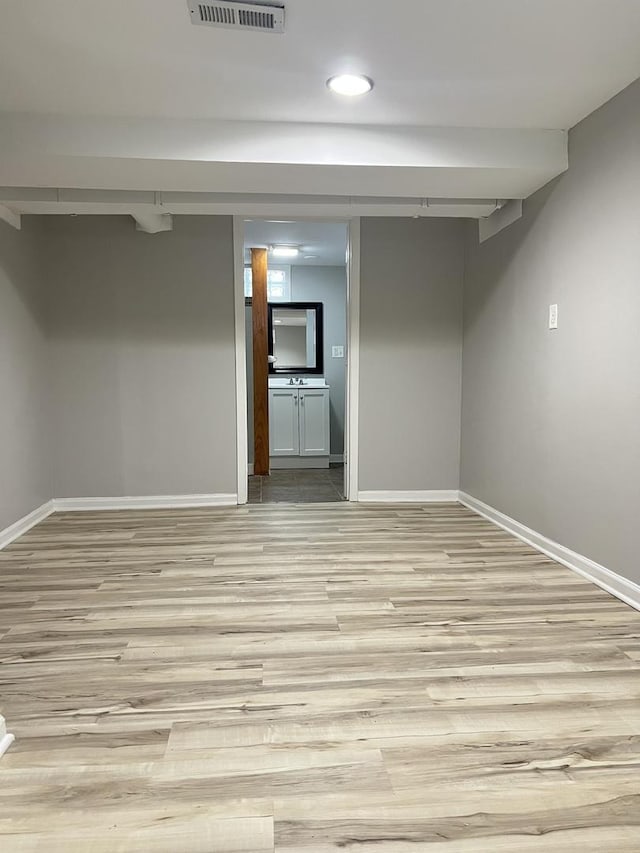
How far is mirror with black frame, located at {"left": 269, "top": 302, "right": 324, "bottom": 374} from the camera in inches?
250

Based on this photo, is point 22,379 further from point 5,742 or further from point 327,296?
point 327,296

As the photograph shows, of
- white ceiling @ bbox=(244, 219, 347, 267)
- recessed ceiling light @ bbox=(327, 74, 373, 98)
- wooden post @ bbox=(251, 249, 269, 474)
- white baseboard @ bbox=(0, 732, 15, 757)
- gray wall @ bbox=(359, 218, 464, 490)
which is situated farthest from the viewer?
wooden post @ bbox=(251, 249, 269, 474)

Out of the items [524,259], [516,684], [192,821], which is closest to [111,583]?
[192,821]

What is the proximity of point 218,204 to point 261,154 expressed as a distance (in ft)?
2.37

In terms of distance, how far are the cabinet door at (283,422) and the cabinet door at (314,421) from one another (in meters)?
0.07

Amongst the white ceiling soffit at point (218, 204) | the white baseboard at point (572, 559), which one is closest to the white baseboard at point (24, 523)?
the white ceiling soffit at point (218, 204)

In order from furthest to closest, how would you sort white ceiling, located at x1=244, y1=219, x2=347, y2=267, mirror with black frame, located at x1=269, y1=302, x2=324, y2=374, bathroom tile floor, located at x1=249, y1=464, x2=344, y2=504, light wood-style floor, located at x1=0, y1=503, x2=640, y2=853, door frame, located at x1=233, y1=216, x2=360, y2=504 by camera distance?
mirror with black frame, located at x1=269, y1=302, x2=324, y2=374
white ceiling, located at x1=244, y1=219, x2=347, y2=267
bathroom tile floor, located at x1=249, y1=464, x2=344, y2=504
door frame, located at x1=233, y1=216, x2=360, y2=504
light wood-style floor, located at x1=0, y1=503, x2=640, y2=853

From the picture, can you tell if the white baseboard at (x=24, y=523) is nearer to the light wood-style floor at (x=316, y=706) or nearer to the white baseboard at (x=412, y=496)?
the light wood-style floor at (x=316, y=706)

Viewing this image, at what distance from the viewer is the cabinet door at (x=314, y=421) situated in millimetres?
6016

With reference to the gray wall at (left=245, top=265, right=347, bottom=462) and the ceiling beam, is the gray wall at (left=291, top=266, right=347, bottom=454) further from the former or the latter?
the ceiling beam

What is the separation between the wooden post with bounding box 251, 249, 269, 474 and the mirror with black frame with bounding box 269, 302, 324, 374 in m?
0.81

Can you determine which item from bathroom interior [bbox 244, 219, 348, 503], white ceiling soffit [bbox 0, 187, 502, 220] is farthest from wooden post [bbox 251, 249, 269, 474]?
white ceiling soffit [bbox 0, 187, 502, 220]

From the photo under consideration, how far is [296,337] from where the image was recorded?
20.9 ft

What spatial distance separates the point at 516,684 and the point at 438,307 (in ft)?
10.1
